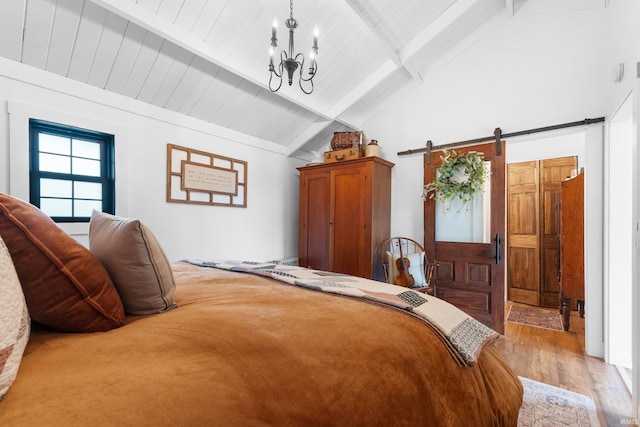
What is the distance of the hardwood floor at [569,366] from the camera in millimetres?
1823

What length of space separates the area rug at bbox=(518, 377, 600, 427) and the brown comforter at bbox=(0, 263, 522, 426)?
82 centimetres

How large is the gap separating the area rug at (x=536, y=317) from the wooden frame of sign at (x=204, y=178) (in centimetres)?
359

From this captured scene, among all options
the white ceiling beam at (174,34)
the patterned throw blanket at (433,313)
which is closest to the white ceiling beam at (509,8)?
the white ceiling beam at (174,34)

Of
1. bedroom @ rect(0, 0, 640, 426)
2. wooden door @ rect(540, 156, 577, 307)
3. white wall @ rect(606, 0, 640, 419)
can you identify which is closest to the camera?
white wall @ rect(606, 0, 640, 419)

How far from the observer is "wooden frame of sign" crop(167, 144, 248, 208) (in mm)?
3068

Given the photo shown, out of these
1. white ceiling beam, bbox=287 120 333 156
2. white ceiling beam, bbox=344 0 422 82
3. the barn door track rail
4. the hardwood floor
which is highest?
white ceiling beam, bbox=344 0 422 82

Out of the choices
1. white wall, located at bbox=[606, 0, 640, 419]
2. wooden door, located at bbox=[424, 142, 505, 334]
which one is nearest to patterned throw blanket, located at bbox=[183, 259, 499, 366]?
white wall, located at bbox=[606, 0, 640, 419]

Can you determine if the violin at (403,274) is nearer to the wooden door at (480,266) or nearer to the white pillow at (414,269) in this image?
the white pillow at (414,269)

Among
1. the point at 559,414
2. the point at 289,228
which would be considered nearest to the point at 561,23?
the point at 559,414

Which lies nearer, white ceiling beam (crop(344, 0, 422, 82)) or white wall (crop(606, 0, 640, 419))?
white wall (crop(606, 0, 640, 419))

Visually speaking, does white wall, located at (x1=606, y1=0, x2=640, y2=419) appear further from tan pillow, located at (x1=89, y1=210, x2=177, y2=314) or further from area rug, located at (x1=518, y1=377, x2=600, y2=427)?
tan pillow, located at (x1=89, y1=210, x2=177, y2=314)

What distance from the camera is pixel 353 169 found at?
3609mm

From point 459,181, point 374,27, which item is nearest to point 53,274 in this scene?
point 374,27

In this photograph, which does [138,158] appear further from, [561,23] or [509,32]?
[561,23]
